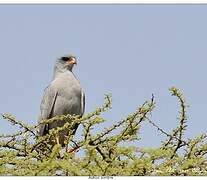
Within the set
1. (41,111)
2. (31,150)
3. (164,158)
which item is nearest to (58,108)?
(41,111)

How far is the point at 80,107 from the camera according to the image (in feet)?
28.9

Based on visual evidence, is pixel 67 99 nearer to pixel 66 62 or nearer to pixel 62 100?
pixel 62 100

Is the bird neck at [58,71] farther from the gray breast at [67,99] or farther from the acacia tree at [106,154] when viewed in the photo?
the acacia tree at [106,154]

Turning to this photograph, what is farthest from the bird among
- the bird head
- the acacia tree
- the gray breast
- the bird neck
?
the acacia tree

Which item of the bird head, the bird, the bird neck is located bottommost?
the bird

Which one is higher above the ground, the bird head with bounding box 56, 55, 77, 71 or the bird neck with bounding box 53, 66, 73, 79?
the bird head with bounding box 56, 55, 77, 71

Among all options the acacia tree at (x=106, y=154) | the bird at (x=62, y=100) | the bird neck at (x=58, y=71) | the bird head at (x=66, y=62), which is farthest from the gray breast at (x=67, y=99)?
the acacia tree at (x=106, y=154)

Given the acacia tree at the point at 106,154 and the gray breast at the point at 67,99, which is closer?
the acacia tree at the point at 106,154

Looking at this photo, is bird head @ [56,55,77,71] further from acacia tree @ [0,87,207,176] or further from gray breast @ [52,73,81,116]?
acacia tree @ [0,87,207,176]

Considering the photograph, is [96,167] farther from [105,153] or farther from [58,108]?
[58,108]

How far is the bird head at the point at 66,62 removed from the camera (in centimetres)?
951

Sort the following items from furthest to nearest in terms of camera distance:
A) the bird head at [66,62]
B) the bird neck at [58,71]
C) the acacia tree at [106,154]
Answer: the bird head at [66,62]
the bird neck at [58,71]
the acacia tree at [106,154]

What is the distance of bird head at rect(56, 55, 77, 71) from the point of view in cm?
951

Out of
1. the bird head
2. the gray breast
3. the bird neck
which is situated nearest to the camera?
the gray breast
